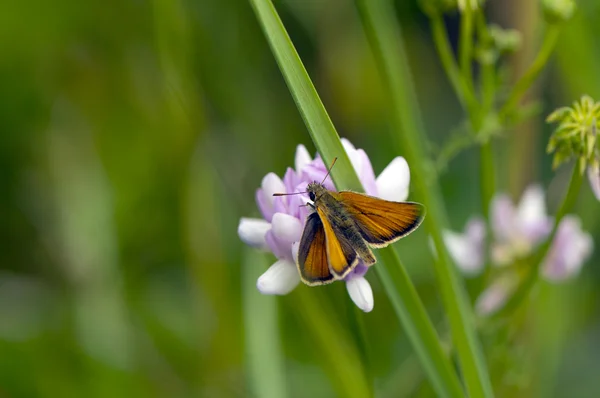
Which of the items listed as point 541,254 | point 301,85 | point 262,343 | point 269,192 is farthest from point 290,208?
point 262,343

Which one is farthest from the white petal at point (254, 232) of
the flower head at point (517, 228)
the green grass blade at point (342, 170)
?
the flower head at point (517, 228)

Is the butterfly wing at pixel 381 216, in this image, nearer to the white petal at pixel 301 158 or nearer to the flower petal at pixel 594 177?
the white petal at pixel 301 158

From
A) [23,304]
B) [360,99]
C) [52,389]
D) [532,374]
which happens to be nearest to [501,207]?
[532,374]

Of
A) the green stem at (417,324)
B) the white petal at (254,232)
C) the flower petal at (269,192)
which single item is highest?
the flower petal at (269,192)

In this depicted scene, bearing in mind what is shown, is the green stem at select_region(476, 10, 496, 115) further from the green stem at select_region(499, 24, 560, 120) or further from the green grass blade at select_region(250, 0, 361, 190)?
the green grass blade at select_region(250, 0, 361, 190)

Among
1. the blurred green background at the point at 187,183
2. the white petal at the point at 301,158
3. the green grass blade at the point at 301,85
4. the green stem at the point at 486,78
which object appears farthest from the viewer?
the blurred green background at the point at 187,183

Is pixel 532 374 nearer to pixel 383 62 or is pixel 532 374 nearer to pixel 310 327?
pixel 310 327

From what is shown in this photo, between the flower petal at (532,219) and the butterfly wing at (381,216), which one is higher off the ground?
the flower petal at (532,219)
